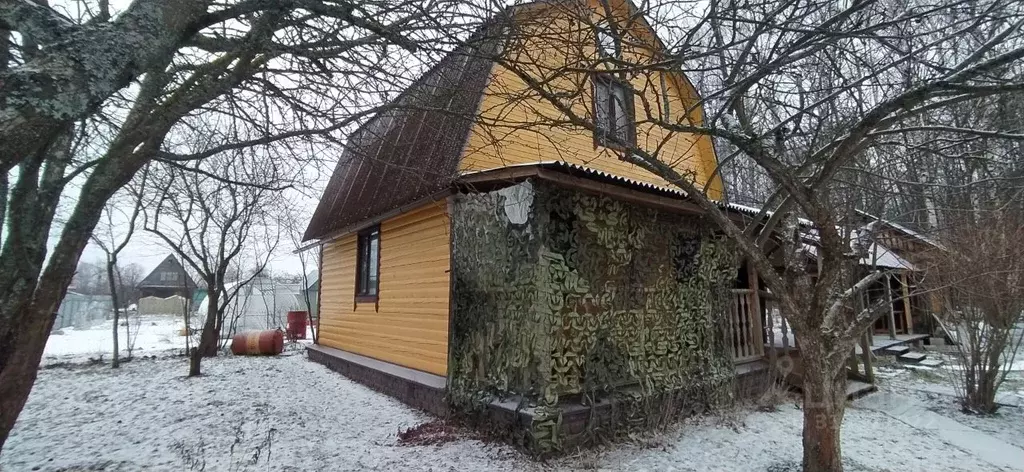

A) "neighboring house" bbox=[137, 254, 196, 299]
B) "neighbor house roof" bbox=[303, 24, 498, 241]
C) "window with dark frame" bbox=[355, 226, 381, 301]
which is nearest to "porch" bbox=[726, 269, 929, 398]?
"neighbor house roof" bbox=[303, 24, 498, 241]

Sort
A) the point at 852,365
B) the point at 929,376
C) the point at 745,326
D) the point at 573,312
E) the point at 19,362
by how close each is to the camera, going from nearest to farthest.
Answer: the point at 19,362 < the point at 573,312 < the point at 745,326 < the point at 852,365 < the point at 929,376

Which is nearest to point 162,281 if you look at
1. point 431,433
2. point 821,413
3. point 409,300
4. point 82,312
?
point 82,312

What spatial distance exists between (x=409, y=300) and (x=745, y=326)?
5451 mm

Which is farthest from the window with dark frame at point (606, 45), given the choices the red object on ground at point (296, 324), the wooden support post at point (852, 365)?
the red object on ground at point (296, 324)

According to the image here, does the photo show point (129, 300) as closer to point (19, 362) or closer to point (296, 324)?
point (296, 324)

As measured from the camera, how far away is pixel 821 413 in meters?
3.91

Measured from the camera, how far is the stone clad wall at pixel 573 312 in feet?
16.3

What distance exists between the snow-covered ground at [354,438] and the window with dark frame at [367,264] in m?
1.75

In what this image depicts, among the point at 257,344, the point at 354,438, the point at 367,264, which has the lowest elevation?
the point at 354,438

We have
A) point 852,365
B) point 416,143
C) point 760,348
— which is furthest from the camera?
point 852,365

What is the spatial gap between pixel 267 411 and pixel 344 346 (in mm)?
3344

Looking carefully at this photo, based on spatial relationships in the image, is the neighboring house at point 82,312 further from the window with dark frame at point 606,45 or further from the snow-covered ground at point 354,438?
the window with dark frame at point 606,45

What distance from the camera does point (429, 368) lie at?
6.53 m

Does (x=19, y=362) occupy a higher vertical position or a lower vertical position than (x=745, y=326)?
higher
